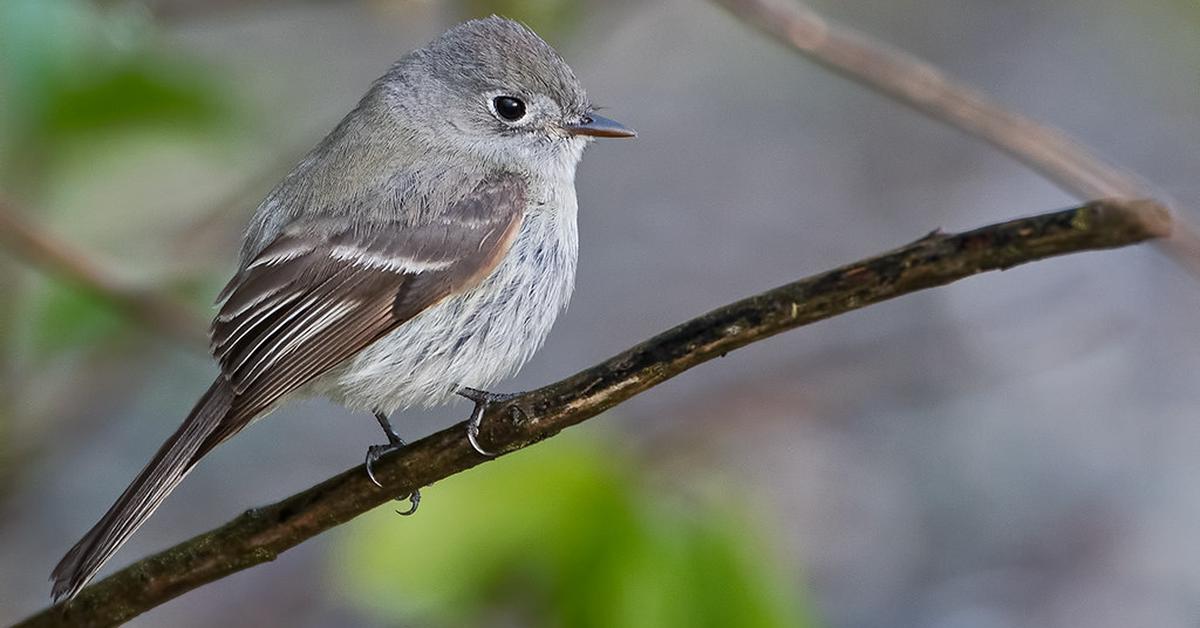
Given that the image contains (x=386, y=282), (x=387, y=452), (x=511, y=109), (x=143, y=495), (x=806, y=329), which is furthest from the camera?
(x=806, y=329)

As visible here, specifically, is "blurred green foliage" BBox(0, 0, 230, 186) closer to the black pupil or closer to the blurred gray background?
the blurred gray background

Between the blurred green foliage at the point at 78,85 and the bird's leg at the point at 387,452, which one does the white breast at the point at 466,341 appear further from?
the blurred green foliage at the point at 78,85

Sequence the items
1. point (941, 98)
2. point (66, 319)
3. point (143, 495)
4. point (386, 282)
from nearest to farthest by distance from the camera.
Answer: point (143, 495), point (386, 282), point (941, 98), point (66, 319)

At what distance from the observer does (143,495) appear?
283 centimetres

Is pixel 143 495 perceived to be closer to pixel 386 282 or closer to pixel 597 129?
pixel 386 282

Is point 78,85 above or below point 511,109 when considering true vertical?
below

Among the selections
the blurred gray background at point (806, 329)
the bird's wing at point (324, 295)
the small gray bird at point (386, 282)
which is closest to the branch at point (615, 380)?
the small gray bird at point (386, 282)

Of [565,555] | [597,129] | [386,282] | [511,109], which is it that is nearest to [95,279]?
[386,282]

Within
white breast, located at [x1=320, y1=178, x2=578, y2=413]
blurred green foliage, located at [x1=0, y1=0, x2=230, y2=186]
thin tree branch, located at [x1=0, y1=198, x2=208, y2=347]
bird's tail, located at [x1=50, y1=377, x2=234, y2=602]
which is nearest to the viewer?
bird's tail, located at [x1=50, y1=377, x2=234, y2=602]

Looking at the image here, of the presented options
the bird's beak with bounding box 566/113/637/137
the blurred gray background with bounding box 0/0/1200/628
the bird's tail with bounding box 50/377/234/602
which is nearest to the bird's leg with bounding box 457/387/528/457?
the blurred gray background with bounding box 0/0/1200/628

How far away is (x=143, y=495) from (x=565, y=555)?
864mm

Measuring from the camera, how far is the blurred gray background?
15.0 ft

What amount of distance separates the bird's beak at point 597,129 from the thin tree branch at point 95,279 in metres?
1.19

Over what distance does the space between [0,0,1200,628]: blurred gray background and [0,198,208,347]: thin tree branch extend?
24 centimetres
